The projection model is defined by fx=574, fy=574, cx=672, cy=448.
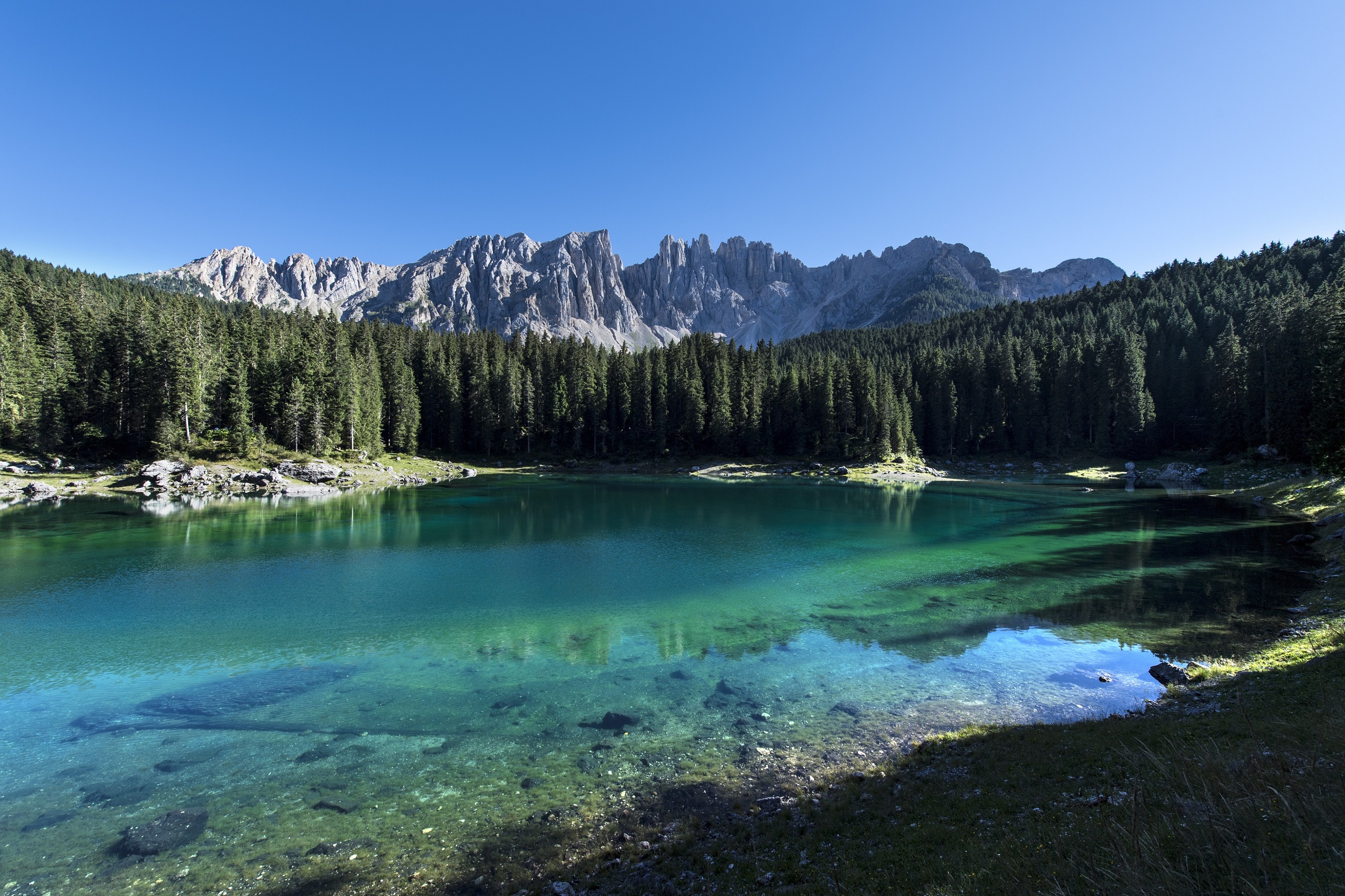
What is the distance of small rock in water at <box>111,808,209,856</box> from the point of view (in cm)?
1067

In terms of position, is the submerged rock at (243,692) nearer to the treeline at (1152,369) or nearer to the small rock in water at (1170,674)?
the small rock in water at (1170,674)

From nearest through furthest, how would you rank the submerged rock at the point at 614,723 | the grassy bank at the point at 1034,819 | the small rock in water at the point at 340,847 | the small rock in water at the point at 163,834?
the grassy bank at the point at 1034,819 → the small rock in water at the point at 340,847 → the small rock in water at the point at 163,834 → the submerged rock at the point at 614,723

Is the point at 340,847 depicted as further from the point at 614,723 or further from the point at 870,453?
the point at 870,453

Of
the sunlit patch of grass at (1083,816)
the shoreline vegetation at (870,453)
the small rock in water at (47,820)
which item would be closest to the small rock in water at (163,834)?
the shoreline vegetation at (870,453)

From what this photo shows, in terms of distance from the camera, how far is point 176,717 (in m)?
15.7

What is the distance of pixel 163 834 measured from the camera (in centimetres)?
1110

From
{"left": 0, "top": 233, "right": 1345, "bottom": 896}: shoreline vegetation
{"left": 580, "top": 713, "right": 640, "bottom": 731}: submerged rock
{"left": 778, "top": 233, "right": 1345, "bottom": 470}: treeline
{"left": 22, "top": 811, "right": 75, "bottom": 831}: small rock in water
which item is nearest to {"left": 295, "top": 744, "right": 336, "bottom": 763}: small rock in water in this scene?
{"left": 22, "top": 811, "right": 75, "bottom": 831}: small rock in water

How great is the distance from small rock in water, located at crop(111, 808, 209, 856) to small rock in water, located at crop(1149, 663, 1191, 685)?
23939 millimetres

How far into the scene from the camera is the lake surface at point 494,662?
11.9m

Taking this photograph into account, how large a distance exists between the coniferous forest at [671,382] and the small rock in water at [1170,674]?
2169 inches

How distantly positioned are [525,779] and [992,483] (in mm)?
85746

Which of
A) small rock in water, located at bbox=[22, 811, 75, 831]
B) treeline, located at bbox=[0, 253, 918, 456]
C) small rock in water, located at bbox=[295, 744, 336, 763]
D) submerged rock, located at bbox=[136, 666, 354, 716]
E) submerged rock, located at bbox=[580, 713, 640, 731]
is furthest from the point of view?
treeline, located at bbox=[0, 253, 918, 456]

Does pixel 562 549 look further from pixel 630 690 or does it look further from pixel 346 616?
pixel 630 690

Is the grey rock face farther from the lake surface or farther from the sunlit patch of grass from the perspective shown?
the sunlit patch of grass
